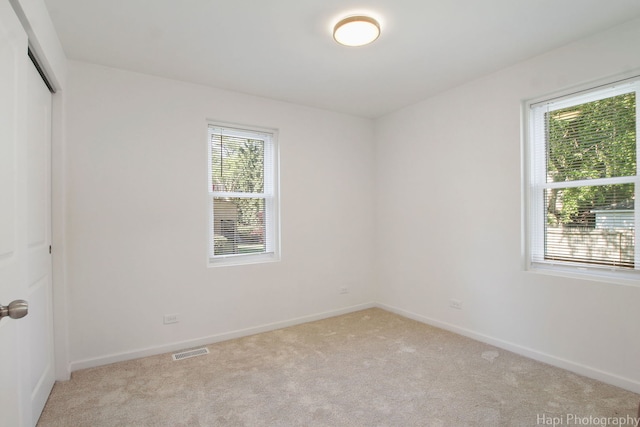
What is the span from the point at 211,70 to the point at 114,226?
1622mm

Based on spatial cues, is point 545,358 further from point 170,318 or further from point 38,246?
point 38,246

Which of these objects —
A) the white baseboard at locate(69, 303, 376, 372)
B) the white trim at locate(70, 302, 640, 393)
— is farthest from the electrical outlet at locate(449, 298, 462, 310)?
the white baseboard at locate(69, 303, 376, 372)

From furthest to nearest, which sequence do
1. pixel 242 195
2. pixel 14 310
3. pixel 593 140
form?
1. pixel 242 195
2. pixel 593 140
3. pixel 14 310

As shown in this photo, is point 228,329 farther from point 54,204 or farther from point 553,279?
point 553,279

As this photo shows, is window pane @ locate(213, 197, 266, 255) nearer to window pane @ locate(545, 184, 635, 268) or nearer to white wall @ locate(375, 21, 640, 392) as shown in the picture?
white wall @ locate(375, 21, 640, 392)

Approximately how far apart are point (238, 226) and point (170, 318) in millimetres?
1116

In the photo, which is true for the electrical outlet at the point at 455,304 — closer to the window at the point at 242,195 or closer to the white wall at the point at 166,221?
the white wall at the point at 166,221

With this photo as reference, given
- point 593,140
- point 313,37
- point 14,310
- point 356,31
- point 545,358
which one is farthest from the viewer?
point 545,358

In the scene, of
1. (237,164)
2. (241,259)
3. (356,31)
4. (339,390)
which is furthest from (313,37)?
(339,390)

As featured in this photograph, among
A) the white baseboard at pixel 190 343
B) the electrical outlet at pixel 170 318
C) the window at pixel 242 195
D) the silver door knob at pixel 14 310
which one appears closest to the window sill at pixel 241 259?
the window at pixel 242 195

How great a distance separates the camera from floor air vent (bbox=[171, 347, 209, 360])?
2.93 metres

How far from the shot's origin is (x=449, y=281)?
355 cm

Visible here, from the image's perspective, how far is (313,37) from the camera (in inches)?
97.1

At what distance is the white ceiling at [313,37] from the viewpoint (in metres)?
2.12
